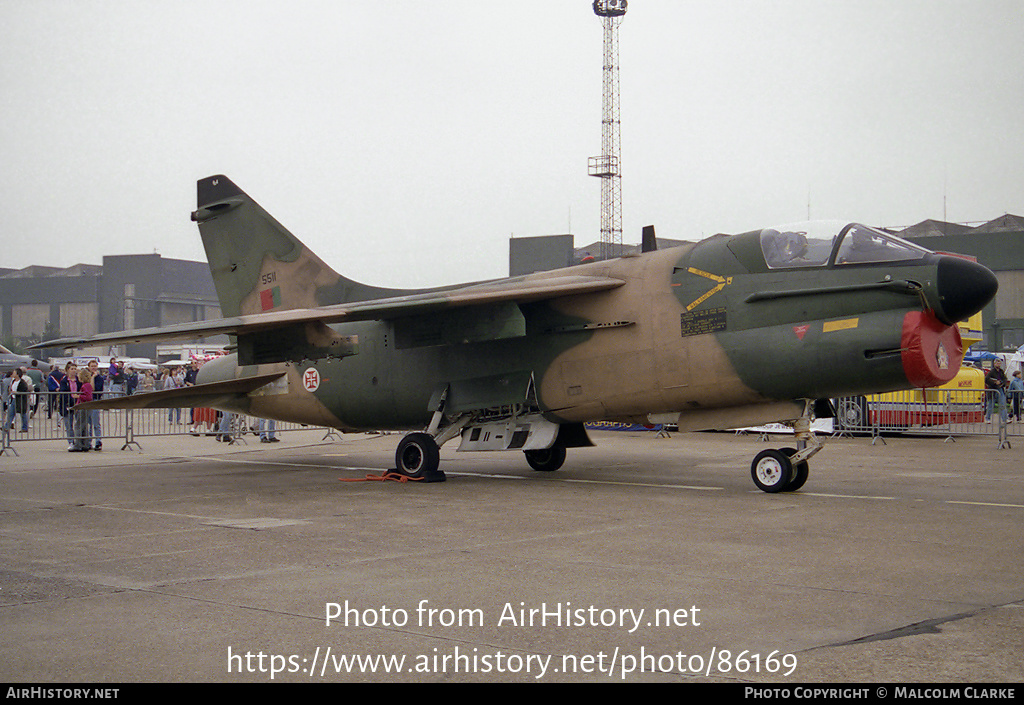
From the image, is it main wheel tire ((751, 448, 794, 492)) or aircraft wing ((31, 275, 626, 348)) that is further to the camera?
aircraft wing ((31, 275, 626, 348))

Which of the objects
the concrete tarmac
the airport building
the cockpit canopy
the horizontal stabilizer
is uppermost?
the airport building

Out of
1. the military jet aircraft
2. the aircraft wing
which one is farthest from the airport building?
the aircraft wing

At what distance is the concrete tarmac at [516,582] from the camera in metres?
4.20

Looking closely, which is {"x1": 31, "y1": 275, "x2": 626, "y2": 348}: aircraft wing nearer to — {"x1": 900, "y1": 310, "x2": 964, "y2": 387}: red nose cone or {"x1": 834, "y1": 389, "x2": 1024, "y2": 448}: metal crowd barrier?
{"x1": 900, "y1": 310, "x2": 964, "y2": 387}: red nose cone

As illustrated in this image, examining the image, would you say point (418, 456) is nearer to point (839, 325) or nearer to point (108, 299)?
point (839, 325)

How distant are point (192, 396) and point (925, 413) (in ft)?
52.0

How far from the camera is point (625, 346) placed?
11578 millimetres

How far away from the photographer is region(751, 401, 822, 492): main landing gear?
10703 millimetres

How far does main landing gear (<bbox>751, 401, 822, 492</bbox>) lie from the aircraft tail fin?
729 centimetres

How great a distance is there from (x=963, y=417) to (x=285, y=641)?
20.4m

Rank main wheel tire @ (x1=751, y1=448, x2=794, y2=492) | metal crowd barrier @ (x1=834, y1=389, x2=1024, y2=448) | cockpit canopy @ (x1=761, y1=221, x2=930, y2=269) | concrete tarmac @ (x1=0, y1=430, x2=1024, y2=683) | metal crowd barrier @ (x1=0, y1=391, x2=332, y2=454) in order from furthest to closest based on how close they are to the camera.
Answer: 1. metal crowd barrier @ (x1=834, y1=389, x2=1024, y2=448)
2. metal crowd barrier @ (x1=0, y1=391, x2=332, y2=454)
3. main wheel tire @ (x1=751, y1=448, x2=794, y2=492)
4. cockpit canopy @ (x1=761, y1=221, x2=930, y2=269)
5. concrete tarmac @ (x1=0, y1=430, x2=1024, y2=683)

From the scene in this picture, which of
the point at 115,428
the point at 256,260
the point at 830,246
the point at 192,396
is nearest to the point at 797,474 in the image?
the point at 830,246
